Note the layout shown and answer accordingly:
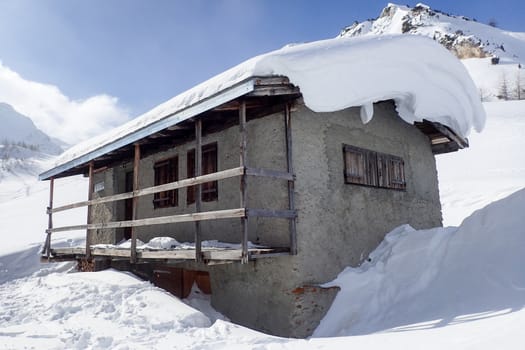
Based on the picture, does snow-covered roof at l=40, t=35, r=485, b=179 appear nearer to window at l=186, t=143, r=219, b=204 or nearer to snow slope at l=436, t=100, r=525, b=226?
window at l=186, t=143, r=219, b=204

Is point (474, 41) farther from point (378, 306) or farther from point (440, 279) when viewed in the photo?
point (378, 306)

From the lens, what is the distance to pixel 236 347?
165 inches

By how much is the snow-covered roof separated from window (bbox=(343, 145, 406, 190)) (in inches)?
34.8

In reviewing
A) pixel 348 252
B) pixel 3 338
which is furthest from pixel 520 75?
pixel 3 338

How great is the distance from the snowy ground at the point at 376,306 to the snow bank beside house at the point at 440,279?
0.05 ft

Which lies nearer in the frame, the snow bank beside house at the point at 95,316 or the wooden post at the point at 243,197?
the snow bank beside house at the point at 95,316

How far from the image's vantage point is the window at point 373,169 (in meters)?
7.30

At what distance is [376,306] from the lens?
20.2 ft

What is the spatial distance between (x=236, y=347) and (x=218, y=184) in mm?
3767

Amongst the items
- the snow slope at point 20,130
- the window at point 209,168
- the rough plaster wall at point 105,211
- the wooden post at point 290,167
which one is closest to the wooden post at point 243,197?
the wooden post at point 290,167

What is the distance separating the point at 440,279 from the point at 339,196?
200cm

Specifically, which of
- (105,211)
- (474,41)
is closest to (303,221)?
(105,211)

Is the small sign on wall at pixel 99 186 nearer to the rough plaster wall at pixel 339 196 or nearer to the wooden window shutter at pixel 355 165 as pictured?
the rough plaster wall at pixel 339 196

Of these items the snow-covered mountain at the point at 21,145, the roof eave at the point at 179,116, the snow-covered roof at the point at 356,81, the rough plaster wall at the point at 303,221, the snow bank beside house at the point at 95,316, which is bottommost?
the snow bank beside house at the point at 95,316
